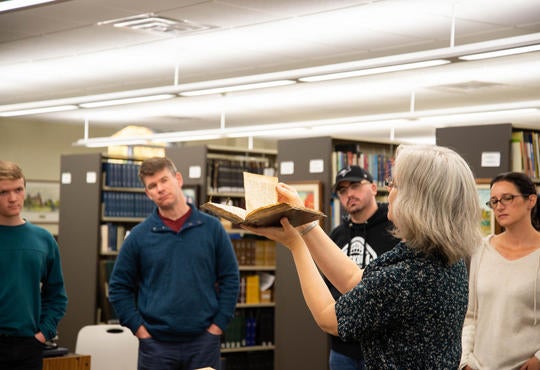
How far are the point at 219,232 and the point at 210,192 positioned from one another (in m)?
3.48

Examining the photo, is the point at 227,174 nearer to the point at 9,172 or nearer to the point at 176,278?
the point at 176,278

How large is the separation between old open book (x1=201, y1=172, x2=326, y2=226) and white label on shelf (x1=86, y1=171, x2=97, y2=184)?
6.79 metres

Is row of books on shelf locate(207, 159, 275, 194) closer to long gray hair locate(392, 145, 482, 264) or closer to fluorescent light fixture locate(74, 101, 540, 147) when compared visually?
fluorescent light fixture locate(74, 101, 540, 147)

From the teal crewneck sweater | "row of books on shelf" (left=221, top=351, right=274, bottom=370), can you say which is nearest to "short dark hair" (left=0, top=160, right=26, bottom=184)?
the teal crewneck sweater

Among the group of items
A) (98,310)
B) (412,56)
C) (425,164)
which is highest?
(412,56)

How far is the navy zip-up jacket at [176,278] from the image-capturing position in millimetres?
4305

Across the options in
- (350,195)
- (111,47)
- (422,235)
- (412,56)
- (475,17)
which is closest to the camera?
(422,235)

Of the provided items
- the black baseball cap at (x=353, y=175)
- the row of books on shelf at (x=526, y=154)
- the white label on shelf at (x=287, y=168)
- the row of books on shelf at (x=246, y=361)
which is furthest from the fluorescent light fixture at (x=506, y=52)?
the row of books on shelf at (x=246, y=361)

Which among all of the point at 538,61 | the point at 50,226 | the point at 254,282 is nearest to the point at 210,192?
the point at 254,282

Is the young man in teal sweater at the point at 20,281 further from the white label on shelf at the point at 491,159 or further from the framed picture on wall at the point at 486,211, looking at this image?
the white label on shelf at the point at 491,159

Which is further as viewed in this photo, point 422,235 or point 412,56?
point 412,56

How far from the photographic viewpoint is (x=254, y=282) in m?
8.04

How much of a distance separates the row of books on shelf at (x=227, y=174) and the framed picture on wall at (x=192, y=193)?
0.15 meters

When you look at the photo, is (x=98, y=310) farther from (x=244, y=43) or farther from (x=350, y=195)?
(x=350, y=195)
